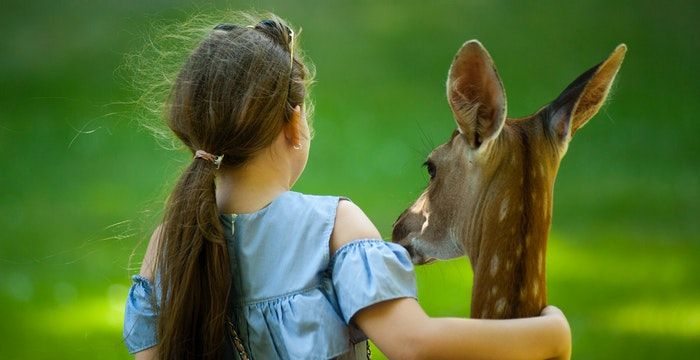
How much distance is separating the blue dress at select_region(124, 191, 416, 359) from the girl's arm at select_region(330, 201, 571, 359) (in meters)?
0.03

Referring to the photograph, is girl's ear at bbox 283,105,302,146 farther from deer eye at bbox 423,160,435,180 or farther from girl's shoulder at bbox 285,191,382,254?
deer eye at bbox 423,160,435,180

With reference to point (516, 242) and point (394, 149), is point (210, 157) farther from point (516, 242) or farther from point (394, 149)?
point (394, 149)

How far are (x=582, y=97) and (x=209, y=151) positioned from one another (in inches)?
25.9

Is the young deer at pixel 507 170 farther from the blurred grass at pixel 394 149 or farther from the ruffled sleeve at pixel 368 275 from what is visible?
the blurred grass at pixel 394 149

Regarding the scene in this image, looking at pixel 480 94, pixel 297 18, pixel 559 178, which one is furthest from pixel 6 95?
pixel 480 94

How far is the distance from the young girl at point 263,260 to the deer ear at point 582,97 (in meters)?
0.33

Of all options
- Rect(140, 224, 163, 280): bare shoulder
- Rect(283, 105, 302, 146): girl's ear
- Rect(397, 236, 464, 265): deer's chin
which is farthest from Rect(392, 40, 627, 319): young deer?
Rect(140, 224, 163, 280): bare shoulder

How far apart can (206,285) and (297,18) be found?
2564 mm

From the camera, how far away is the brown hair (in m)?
1.59

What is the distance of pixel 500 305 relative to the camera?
1614 millimetres

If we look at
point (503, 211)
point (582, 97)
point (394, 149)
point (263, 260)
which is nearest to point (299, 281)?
point (263, 260)

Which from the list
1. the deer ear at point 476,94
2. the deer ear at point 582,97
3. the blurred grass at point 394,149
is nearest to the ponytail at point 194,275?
the deer ear at point 476,94

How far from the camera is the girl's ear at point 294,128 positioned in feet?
5.54

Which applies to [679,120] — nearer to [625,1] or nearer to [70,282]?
[625,1]
